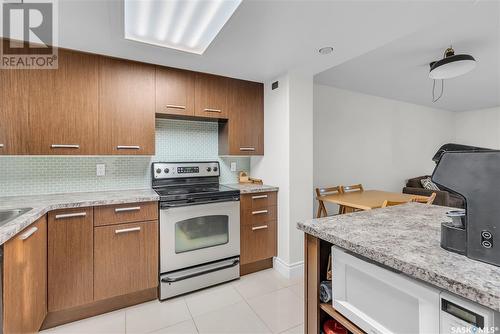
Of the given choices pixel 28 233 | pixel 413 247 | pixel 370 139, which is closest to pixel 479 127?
pixel 370 139

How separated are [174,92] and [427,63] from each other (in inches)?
117

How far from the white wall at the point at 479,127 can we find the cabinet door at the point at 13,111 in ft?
26.2

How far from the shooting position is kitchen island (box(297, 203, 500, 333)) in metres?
0.60

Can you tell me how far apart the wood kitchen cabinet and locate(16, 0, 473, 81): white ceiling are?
4.52ft

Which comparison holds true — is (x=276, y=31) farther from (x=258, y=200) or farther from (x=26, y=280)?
(x=26, y=280)

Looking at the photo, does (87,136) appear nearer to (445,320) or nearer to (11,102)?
(11,102)

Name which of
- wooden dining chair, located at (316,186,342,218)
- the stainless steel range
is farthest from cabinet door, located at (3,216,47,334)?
wooden dining chair, located at (316,186,342,218)

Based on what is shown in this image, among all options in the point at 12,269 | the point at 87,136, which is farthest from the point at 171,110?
the point at 12,269

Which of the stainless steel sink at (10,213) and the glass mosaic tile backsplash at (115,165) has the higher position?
the glass mosaic tile backsplash at (115,165)

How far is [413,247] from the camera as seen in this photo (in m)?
0.82

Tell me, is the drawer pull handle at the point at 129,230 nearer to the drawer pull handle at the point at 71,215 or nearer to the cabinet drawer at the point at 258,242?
the drawer pull handle at the point at 71,215

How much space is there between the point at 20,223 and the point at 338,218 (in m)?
1.69

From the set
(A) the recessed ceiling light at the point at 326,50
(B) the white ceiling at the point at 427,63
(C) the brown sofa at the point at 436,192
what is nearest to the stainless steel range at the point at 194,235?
(A) the recessed ceiling light at the point at 326,50

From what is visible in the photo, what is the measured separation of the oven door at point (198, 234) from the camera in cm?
205
